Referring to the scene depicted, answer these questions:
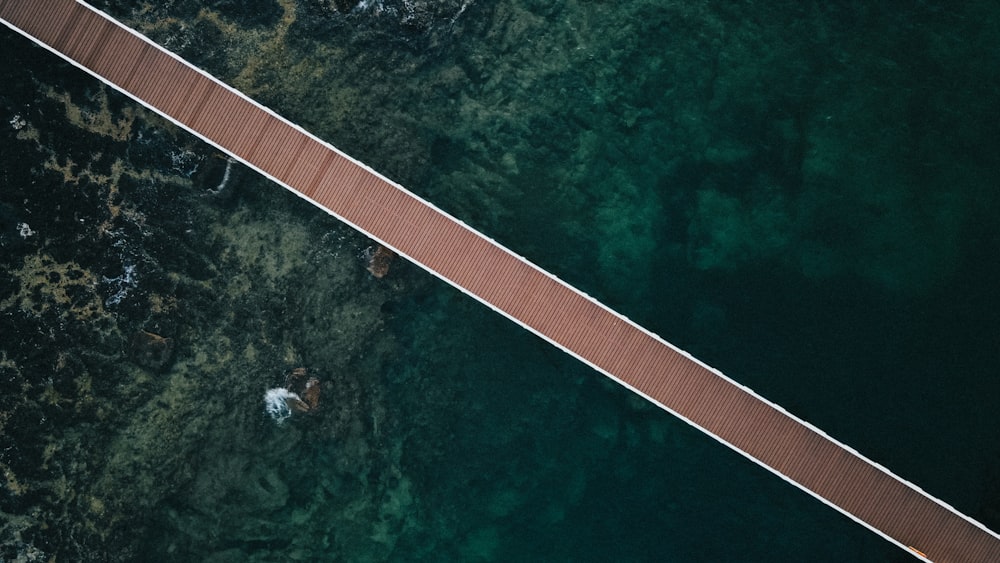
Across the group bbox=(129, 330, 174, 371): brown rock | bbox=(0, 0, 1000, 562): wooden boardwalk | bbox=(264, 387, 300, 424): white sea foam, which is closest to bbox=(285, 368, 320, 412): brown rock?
bbox=(264, 387, 300, 424): white sea foam

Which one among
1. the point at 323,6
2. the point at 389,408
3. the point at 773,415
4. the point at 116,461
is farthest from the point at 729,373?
the point at 116,461

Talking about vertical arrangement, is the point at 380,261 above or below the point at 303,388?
above

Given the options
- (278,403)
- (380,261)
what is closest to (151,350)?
(278,403)

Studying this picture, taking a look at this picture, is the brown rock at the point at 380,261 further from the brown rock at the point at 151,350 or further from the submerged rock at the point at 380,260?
the brown rock at the point at 151,350

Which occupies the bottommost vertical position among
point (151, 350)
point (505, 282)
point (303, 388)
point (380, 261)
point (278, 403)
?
point (151, 350)

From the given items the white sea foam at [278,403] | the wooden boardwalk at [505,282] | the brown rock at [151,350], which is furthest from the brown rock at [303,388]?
the wooden boardwalk at [505,282]

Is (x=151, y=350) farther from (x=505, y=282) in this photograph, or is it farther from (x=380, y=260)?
(x=505, y=282)
